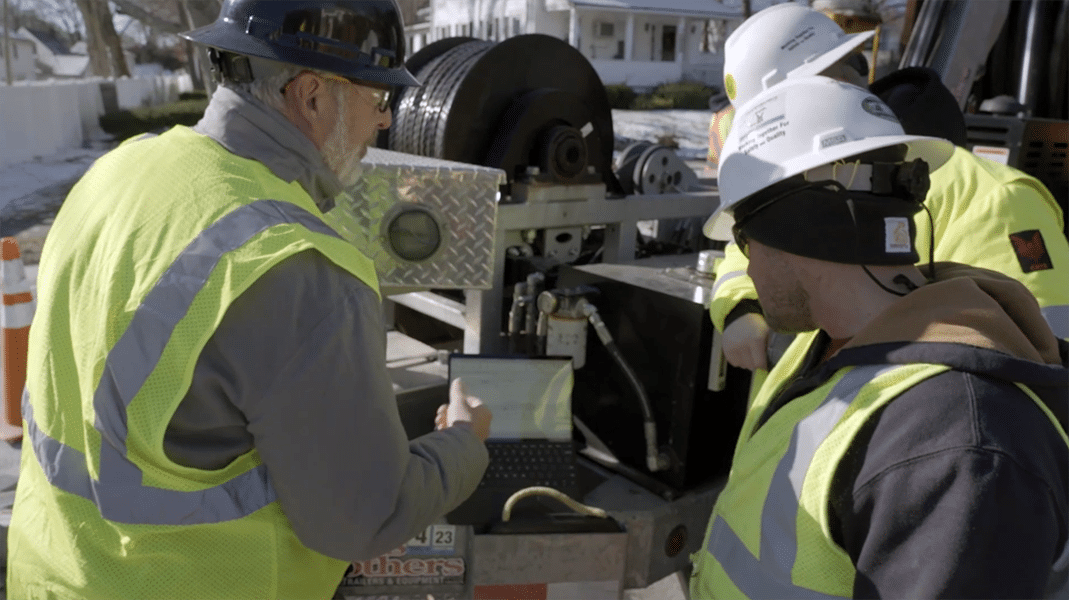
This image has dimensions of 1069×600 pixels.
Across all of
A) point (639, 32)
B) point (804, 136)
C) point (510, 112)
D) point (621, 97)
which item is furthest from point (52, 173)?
point (639, 32)

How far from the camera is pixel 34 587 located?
1667mm

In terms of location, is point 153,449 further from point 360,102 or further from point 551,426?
point 551,426

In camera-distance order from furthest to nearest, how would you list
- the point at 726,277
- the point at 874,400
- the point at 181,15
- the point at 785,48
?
the point at 181,15, the point at 785,48, the point at 726,277, the point at 874,400

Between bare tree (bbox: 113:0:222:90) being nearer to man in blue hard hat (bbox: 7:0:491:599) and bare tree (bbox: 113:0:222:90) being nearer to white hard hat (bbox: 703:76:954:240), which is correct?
man in blue hard hat (bbox: 7:0:491:599)

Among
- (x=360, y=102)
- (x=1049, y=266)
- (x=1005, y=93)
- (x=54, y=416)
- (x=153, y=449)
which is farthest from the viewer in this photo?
(x=1005, y=93)

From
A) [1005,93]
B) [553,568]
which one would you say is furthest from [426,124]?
[1005,93]

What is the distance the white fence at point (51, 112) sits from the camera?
56.6ft

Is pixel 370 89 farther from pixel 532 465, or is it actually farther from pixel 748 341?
pixel 532 465

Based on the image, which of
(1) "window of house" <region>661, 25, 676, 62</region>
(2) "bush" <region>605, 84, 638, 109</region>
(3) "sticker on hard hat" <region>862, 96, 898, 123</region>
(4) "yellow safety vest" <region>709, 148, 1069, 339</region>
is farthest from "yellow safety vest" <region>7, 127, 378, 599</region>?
(1) "window of house" <region>661, 25, 676, 62</region>

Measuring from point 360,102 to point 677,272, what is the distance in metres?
1.94

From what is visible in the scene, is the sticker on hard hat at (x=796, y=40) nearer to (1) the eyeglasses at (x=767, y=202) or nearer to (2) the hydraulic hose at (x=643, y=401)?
(2) the hydraulic hose at (x=643, y=401)

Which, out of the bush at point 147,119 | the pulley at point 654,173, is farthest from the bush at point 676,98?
the pulley at point 654,173

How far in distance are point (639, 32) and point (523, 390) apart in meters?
43.4

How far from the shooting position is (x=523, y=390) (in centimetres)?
317
